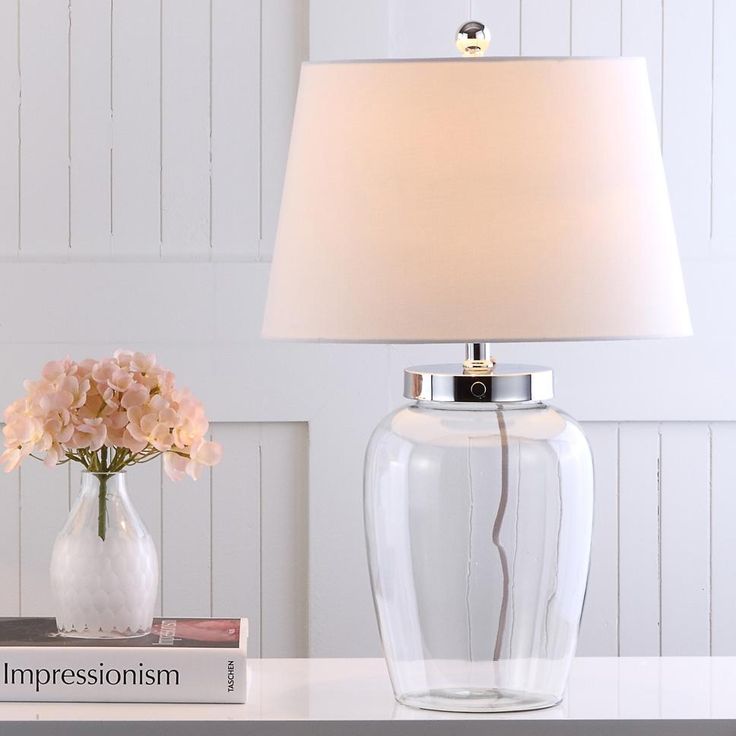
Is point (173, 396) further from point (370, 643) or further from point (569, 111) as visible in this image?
point (370, 643)

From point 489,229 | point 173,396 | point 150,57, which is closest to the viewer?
point 489,229

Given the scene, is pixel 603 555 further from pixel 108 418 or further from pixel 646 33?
pixel 108 418

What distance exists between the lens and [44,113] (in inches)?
69.4

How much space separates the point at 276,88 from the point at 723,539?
3.22 feet

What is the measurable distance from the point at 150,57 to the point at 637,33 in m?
0.74

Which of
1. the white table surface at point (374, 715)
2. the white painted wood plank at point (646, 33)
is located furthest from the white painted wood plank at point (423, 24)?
the white table surface at point (374, 715)

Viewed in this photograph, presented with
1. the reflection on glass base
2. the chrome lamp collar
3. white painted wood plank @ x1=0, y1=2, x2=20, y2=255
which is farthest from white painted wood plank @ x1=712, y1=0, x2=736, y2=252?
white painted wood plank @ x1=0, y1=2, x2=20, y2=255

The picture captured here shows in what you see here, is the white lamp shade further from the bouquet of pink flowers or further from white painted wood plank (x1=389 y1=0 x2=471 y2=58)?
white painted wood plank (x1=389 y1=0 x2=471 y2=58)

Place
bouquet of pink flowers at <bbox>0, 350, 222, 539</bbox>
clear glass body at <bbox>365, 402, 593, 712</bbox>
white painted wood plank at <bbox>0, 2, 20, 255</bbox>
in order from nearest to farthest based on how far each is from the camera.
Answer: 1. clear glass body at <bbox>365, 402, 593, 712</bbox>
2. bouquet of pink flowers at <bbox>0, 350, 222, 539</bbox>
3. white painted wood plank at <bbox>0, 2, 20, 255</bbox>

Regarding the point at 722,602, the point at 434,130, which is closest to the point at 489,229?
the point at 434,130

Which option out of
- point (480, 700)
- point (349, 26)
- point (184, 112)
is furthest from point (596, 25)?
point (480, 700)

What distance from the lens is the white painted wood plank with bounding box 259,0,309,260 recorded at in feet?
5.83

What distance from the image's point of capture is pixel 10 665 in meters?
1.13

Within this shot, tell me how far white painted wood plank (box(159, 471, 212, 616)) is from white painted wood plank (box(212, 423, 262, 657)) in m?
0.02
